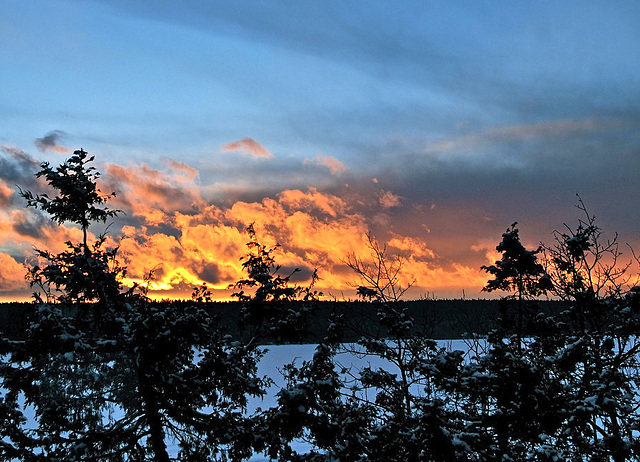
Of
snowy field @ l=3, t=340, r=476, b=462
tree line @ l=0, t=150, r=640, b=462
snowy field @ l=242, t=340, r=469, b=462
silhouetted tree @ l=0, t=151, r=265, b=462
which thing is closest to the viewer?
tree line @ l=0, t=150, r=640, b=462

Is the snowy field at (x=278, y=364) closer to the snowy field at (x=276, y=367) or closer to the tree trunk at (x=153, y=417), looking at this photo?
the snowy field at (x=276, y=367)

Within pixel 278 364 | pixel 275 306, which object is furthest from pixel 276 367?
→ pixel 278 364

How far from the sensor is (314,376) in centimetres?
1197

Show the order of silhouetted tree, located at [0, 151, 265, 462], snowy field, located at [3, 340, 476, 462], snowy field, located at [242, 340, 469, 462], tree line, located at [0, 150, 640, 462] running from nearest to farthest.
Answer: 1. tree line, located at [0, 150, 640, 462]
2. silhouetted tree, located at [0, 151, 265, 462]
3. snowy field, located at [3, 340, 476, 462]
4. snowy field, located at [242, 340, 469, 462]

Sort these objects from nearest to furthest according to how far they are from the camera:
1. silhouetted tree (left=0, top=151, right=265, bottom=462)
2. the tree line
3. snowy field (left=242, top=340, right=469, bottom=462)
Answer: the tree line < silhouetted tree (left=0, top=151, right=265, bottom=462) < snowy field (left=242, top=340, right=469, bottom=462)

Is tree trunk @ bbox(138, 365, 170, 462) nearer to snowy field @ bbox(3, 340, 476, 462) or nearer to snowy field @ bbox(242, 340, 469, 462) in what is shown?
snowy field @ bbox(3, 340, 476, 462)

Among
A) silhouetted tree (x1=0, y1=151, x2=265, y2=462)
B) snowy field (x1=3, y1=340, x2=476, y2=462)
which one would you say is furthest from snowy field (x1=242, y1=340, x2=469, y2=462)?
silhouetted tree (x1=0, y1=151, x2=265, y2=462)

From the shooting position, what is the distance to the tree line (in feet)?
28.5

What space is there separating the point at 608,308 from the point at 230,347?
9360 mm

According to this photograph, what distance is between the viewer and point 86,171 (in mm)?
14672

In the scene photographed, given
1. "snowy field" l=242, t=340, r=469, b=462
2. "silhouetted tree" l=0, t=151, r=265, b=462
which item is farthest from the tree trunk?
"snowy field" l=242, t=340, r=469, b=462

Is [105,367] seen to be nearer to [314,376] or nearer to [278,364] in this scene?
[314,376]

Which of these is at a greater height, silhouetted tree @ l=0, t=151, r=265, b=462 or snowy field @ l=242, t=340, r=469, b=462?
silhouetted tree @ l=0, t=151, r=265, b=462

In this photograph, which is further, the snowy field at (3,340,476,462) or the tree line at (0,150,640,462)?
the snowy field at (3,340,476,462)
